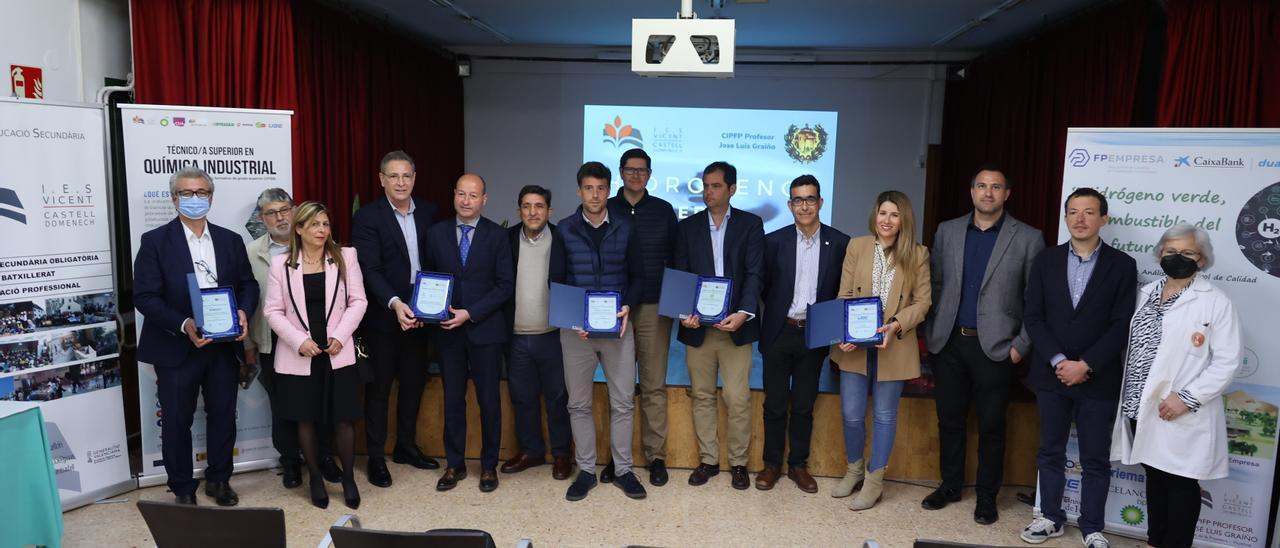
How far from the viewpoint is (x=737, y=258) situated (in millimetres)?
3738

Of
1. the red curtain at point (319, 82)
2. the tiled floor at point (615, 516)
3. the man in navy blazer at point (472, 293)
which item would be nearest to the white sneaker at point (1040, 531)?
the tiled floor at point (615, 516)

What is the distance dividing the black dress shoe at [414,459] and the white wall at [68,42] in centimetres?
248

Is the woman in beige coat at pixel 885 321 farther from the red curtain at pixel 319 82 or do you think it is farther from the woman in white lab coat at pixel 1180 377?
the red curtain at pixel 319 82

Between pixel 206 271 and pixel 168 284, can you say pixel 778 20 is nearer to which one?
pixel 206 271

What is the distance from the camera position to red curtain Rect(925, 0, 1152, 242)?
4.81 meters

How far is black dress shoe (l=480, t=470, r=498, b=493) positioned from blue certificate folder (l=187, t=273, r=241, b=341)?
4.43 ft

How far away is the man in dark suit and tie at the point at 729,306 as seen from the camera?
372 cm

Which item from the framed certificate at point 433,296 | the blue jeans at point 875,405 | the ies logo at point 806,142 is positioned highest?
the ies logo at point 806,142

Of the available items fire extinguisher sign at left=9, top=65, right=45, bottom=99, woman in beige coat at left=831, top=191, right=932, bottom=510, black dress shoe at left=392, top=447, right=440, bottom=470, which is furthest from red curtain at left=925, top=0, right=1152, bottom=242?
fire extinguisher sign at left=9, top=65, right=45, bottom=99

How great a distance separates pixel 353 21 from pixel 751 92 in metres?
3.86

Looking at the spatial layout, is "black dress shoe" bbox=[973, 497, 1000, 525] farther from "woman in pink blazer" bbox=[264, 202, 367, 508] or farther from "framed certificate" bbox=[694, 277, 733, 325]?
"woman in pink blazer" bbox=[264, 202, 367, 508]

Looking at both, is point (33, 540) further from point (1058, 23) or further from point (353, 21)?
point (1058, 23)

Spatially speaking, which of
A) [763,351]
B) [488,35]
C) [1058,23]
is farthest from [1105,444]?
[488,35]

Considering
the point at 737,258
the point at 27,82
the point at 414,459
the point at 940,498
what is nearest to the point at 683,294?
the point at 737,258
